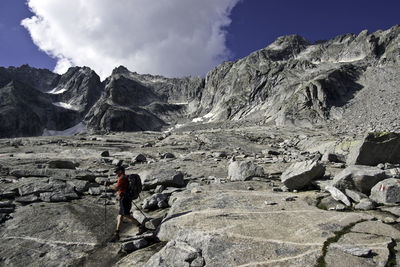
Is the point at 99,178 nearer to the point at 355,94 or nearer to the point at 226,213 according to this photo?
the point at 226,213

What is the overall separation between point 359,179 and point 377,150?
18.8ft

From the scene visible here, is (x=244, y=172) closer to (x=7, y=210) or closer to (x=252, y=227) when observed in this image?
(x=252, y=227)

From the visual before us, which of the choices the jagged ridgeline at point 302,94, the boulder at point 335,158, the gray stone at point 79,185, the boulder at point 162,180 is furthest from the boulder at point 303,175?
the jagged ridgeline at point 302,94

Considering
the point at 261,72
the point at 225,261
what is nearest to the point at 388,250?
the point at 225,261

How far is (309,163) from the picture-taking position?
10.7 metres

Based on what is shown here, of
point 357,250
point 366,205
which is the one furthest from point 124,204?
point 366,205

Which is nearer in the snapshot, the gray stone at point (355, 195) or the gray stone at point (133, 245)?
the gray stone at point (133, 245)

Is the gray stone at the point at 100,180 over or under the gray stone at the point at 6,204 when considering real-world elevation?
over

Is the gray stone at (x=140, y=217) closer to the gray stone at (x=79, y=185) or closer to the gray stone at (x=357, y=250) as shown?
the gray stone at (x=79, y=185)

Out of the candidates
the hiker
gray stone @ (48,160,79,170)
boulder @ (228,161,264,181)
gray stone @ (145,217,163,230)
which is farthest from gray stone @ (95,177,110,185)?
boulder @ (228,161,264,181)

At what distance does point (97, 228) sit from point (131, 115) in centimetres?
16645

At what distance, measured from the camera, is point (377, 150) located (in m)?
12.9

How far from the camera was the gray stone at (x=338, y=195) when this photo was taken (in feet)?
26.9

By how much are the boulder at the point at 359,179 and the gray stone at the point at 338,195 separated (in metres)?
0.26
